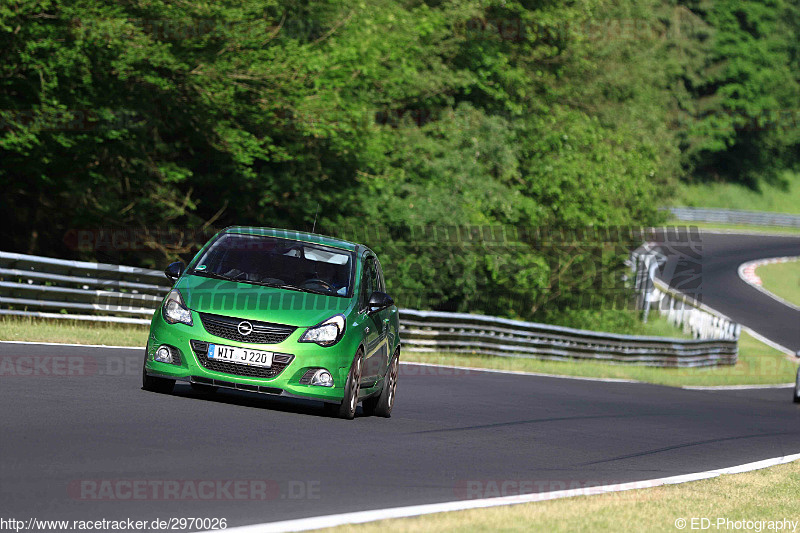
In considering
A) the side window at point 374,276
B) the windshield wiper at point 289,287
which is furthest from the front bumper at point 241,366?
the side window at point 374,276

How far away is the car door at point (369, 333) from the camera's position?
12.0 m

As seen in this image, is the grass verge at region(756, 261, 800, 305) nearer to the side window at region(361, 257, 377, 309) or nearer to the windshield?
the side window at region(361, 257, 377, 309)

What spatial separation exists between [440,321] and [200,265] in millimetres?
16354

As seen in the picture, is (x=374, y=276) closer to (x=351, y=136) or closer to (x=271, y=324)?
(x=271, y=324)

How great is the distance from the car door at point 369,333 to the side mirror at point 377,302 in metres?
0.04

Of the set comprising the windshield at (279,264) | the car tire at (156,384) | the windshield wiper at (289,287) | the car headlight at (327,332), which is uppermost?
the windshield at (279,264)

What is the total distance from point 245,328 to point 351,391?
4.19 ft

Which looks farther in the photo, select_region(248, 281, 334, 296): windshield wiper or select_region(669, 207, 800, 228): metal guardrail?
select_region(669, 207, 800, 228): metal guardrail

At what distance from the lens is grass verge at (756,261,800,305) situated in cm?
6281

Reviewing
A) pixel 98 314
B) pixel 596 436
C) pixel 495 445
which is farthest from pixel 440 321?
pixel 495 445

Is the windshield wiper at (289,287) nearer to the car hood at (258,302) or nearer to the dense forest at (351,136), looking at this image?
the car hood at (258,302)

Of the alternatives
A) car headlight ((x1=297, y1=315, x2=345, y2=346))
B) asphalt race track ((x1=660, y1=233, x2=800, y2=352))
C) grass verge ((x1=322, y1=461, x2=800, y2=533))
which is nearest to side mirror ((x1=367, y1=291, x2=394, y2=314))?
car headlight ((x1=297, y1=315, x2=345, y2=346))

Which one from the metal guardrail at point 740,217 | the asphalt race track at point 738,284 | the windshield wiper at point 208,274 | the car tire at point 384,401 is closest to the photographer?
the windshield wiper at point 208,274

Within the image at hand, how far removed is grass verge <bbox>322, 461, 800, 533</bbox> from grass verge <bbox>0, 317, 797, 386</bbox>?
944 cm
